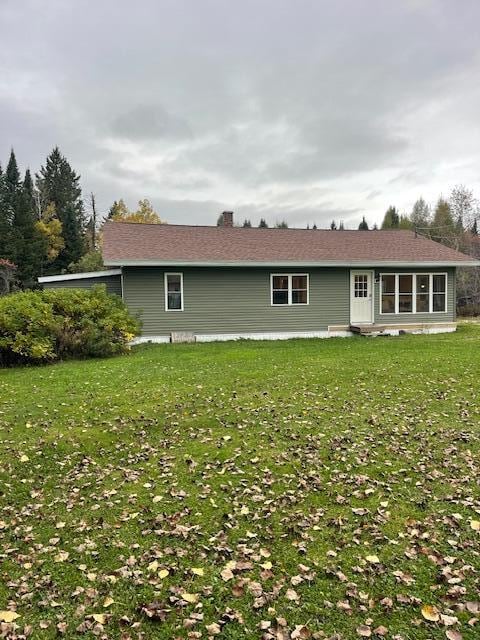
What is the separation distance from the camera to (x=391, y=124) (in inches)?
842

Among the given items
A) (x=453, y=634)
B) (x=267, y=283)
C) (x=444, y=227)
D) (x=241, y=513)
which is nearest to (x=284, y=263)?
(x=267, y=283)

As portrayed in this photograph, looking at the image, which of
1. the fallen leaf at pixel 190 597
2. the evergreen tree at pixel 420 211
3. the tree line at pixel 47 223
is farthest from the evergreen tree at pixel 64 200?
the evergreen tree at pixel 420 211

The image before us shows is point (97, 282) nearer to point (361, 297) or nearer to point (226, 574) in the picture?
point (361, 297)

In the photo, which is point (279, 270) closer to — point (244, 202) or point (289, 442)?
point (289, 442)

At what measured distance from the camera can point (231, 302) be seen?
51.2ft

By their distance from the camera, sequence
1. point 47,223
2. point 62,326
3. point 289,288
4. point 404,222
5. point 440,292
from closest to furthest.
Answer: point 62,326 < point 289,288 < point 440,292 < point 47,223 < point 404,222

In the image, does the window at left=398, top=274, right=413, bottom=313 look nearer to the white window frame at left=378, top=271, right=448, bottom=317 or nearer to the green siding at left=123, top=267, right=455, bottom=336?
the white window frame at left=378, top=271, right=448, bottom=317

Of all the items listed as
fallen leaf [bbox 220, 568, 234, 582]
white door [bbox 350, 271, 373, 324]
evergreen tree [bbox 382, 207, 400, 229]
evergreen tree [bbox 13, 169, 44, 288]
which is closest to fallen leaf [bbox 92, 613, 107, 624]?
fallen leaf [bbox 220, 568, 234, 582]

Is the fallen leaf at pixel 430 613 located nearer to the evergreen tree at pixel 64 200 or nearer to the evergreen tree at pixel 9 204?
the evergreen tree at pixel 9 204

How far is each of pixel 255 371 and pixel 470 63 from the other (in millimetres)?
13748

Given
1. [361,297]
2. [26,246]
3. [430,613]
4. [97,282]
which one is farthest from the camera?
[26,246]

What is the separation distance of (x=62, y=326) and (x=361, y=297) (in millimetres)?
10922

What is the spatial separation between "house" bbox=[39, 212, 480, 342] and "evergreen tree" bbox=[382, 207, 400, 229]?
50785mm

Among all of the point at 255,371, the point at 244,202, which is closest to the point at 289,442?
the point at 255,371
